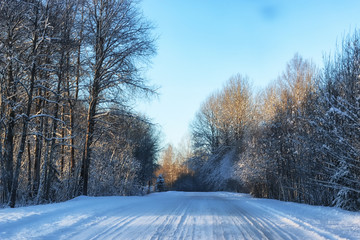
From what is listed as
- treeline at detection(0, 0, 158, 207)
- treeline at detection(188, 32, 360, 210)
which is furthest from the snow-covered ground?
treeline at detection(0, 0, 158, 207)

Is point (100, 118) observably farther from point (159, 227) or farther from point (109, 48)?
point (159, 227)

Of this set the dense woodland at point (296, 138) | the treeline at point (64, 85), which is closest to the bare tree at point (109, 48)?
the treeline at point (64, 85)

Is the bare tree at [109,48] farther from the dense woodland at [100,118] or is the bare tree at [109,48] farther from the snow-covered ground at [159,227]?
the snow-covered ground at [159,227]

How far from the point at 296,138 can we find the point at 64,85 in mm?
13262

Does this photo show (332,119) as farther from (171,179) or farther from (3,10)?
(171,179)

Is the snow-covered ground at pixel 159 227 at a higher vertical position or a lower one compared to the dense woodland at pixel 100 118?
lower

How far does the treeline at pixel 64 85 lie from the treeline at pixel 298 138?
27.8 feet

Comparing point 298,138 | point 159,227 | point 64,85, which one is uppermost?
point 64,85

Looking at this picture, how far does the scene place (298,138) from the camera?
1545 cm

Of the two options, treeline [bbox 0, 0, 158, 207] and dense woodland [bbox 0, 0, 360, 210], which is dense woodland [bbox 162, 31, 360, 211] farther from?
treeline [bbox 0, 0, 158, 207]

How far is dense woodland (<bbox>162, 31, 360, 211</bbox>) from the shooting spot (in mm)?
10234

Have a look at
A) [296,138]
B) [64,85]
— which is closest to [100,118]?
[64,85]

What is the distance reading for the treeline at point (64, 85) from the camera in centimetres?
1196

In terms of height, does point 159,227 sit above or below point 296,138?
below
